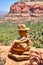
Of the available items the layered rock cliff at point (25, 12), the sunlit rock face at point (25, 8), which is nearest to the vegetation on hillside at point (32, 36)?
the layered rock cliff at point (25, 12)

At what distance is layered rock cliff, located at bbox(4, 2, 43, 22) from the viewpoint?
408 ft

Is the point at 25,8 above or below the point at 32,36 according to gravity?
below

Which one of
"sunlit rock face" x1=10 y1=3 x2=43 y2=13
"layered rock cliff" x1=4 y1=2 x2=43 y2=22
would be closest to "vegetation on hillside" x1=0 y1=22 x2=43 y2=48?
"layered rock cliff" x1=4 y1=2 x2=43 y2=22

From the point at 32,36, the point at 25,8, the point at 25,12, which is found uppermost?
the point at 32,36

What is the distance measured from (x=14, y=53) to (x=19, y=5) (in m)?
116

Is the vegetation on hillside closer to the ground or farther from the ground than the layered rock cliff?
farther from the ground

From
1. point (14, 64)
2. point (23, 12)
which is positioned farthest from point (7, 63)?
point (23, 12)

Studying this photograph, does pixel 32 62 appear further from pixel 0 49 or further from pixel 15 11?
pixel 15 11

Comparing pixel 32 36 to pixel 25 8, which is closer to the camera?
pixel 32 36

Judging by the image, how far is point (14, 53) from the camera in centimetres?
2172

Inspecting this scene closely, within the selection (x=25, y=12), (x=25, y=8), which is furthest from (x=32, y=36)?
(x=25, y=8)

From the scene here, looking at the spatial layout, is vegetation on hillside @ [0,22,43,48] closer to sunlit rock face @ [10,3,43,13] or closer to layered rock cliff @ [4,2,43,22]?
layered rock cliff @ [4,2,43,22]

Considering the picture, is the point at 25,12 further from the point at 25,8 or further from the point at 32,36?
the point at 32,36

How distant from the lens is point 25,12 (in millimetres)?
133750
